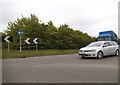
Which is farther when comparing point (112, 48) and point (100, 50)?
point (112, 48)

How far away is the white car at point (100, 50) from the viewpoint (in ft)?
56.5

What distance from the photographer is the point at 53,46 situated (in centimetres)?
4562

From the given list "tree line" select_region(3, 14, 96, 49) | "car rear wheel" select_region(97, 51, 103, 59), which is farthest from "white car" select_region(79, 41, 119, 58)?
"tree line" select_region(3, 14, 96, 49)

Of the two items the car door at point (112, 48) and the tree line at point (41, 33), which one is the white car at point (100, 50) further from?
the tree line at point (41, 33)

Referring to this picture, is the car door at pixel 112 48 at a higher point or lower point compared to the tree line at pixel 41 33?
lower

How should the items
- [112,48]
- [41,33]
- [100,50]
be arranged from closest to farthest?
[100,50] → [112,48] → [41,33]

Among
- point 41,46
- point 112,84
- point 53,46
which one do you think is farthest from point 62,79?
point 53,46

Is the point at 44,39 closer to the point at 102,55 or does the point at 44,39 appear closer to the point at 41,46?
the point at 41,46

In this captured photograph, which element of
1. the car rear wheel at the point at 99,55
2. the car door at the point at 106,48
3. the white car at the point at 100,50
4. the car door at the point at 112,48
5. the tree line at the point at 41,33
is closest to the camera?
the white car at the point at 100,50

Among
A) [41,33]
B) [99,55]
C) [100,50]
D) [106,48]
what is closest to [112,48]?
[106,48]

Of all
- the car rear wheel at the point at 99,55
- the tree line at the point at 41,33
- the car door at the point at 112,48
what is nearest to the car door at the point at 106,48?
the car door at the point at 112,48

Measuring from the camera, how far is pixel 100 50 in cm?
1758

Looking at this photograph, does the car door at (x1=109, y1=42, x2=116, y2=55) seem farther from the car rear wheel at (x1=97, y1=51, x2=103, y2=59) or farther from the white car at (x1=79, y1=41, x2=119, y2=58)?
the car rear wheel at (x1=97, y1=51, x2=103, y2=59)

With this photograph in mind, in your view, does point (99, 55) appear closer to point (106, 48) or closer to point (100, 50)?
point (100, 50)
